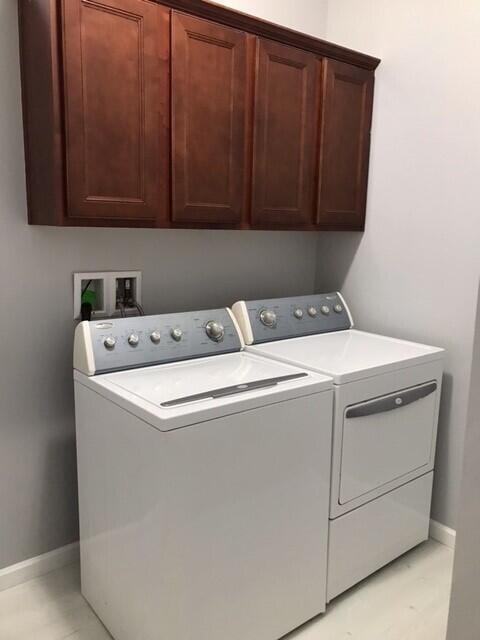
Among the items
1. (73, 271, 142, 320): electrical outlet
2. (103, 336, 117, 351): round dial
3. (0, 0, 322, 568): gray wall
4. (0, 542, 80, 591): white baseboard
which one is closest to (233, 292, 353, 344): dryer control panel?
(0, 0, 322, 568): gray wall

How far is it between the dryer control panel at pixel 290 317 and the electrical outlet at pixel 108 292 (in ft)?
1.25

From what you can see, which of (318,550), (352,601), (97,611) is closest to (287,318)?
(318,550)

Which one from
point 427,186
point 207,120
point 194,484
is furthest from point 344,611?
point 207,120

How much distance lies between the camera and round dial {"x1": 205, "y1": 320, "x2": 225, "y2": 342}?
190 centimetres

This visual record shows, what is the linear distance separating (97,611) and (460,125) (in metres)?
2.11

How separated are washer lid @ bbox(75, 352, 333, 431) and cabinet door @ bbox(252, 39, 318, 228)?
0.58 meters

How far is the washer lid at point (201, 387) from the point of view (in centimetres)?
135

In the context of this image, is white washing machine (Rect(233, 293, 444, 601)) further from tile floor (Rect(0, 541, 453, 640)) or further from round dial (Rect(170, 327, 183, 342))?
round dial (Rect(170, 327, 183, 342))

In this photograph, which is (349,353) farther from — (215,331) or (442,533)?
(442,533)

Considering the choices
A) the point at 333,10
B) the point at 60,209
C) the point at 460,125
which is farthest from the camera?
the point at 333,10

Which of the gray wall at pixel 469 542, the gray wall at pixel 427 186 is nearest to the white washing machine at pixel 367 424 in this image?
the gray wall at pixel 427 186

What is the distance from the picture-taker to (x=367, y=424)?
1.78m

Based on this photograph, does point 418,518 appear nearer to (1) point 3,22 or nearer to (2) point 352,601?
(2) point 352,601

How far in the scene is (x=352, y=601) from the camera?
6.10 ft
